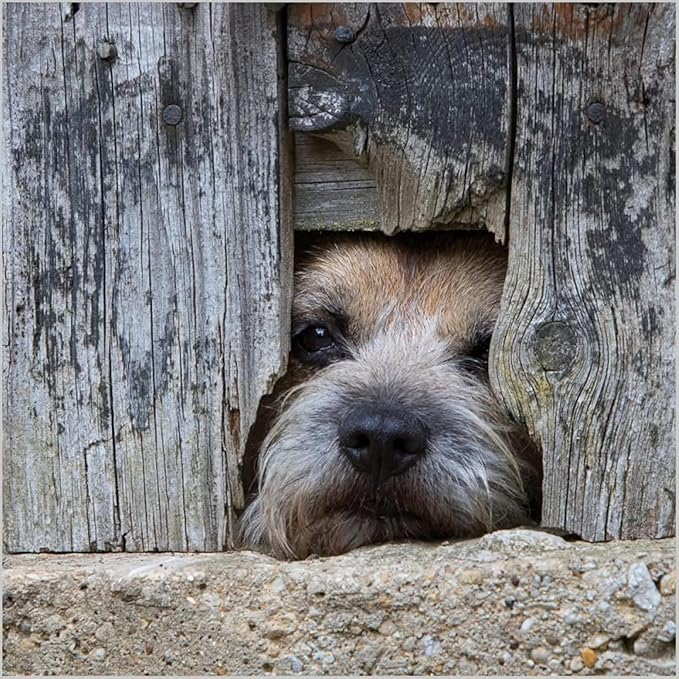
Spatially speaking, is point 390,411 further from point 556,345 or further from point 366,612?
point 366,612

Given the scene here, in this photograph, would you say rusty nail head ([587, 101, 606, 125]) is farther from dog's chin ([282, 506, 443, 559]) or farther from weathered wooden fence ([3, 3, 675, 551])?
dog's chin ([282, 506, 443, 559])

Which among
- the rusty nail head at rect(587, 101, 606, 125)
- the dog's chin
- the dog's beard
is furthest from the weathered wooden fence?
the dog's chin

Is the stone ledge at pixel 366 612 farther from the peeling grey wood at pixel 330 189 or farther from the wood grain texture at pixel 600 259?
the peeling grey wood at pixel 330 189

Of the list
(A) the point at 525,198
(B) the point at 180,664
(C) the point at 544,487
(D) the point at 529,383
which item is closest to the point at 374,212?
(A) the point at 525,198

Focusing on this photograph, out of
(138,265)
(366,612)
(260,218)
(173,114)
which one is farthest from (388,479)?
(173,114)

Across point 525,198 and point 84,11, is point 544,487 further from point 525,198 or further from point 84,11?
point 84,11

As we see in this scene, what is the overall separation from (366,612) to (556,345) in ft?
3.64

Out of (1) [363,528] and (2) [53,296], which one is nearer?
(2) [53,296]

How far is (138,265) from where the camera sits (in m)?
3.88

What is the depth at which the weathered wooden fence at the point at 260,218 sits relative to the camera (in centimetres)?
366

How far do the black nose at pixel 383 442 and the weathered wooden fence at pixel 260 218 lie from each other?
35cm

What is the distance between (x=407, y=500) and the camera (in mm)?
3910

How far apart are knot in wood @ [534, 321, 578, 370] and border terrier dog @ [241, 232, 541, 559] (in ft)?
1.37

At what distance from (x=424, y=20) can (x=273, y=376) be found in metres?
1.33
